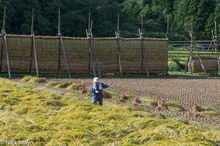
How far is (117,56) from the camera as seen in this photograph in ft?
64.6

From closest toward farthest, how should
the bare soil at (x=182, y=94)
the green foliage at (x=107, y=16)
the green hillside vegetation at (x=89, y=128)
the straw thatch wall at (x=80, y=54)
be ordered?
1. the green hillside vegetation at (x=89, y=128)
2. the bare soil at (x=182, y=94)
3. the straw thatch wall at (x=80, y=54)
4. the green foliage at (x=107, y=16)

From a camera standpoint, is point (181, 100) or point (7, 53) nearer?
point (181, 100)

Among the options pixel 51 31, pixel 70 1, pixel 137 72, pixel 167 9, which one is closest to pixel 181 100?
pixel 137 72

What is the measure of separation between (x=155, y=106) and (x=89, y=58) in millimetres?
9816

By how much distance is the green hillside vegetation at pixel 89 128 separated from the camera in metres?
5.35

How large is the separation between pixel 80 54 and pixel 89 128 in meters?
13.4

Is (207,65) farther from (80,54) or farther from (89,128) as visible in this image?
(89,128)

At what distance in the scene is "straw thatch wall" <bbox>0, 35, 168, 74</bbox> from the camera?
60.6ft

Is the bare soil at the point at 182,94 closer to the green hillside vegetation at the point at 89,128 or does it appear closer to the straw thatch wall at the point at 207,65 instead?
the green hillside vegetation at the point at 89,128

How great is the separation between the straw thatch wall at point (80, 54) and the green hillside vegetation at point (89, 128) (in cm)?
1079

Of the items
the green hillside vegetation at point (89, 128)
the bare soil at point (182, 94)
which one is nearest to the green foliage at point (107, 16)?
the bare soil at point (182, 94)

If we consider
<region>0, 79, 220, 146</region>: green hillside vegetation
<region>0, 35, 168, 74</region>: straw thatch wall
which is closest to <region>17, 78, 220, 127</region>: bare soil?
<region>0, 79, 220, 146</region>: green hillside vegetation

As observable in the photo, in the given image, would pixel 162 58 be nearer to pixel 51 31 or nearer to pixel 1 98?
pixel 1 98

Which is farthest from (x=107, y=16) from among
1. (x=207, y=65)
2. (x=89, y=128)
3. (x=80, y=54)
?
(x=89, y=128)
